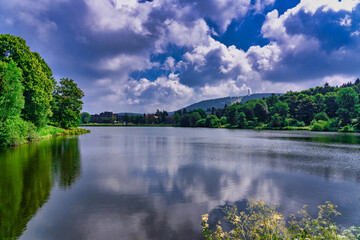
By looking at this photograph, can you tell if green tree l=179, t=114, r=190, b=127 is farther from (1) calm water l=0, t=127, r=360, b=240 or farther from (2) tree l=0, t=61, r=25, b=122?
(1) calm water l=0, t=127, r=360, b=240

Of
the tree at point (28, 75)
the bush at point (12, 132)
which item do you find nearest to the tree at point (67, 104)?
the tree at point (28, 75)

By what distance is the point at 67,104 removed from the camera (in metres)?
59.0

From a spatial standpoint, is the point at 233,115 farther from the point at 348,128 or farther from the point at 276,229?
the point at 276,229

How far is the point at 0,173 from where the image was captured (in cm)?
1461

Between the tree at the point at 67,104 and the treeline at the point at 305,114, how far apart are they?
9570 cm

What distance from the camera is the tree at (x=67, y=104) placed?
5759 cm

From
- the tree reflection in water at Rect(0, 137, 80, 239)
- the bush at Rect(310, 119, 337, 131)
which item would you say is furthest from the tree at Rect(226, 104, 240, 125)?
the tree reflection in water at Rect(0, 137, 80, 239)

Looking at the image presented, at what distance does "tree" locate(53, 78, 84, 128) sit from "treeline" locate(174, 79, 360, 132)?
9570 cm

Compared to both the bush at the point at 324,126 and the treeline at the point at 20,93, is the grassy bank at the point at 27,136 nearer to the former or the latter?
the treeline at the point at 20,93

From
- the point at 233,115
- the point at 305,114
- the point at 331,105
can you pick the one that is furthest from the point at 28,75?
the point at 331,105

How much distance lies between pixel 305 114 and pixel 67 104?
381 ft

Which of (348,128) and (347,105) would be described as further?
(347,105)

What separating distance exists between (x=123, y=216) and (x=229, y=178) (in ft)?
28.5

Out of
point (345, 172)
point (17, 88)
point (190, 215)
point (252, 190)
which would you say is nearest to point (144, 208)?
point (190, 215)
